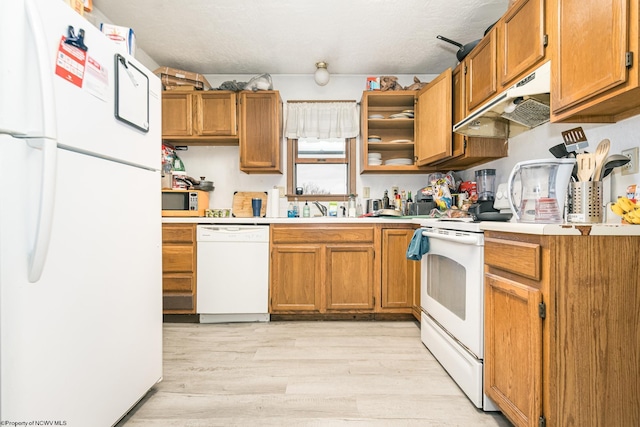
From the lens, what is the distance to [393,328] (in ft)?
8.58

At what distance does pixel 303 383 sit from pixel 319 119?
2.52 metres

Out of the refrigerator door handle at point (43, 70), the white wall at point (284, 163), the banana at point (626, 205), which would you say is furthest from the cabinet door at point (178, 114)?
the banana at point (626, 205)

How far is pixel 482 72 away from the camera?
7.09 ft

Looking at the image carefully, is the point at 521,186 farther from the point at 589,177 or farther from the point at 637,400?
the point at 637,400

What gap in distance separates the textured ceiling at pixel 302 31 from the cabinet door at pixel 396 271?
5.56 feet

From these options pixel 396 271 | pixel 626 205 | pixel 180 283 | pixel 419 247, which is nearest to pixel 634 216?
pixel 626 205

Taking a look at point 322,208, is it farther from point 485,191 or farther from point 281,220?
point 485,191

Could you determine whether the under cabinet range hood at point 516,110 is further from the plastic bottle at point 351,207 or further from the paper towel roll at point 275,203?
the paper towel roll at point 275,203

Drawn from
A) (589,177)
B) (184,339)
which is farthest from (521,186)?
(184,339)

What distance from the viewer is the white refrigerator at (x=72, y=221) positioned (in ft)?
2.90

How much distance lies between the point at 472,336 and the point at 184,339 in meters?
2.00

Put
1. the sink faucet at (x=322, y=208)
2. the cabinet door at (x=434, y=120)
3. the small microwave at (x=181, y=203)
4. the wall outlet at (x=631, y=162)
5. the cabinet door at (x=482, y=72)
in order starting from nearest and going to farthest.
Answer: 1. the wall outlet at (x=631, y=162)
2. the cabinet door at (x=482, y=72)
3. the cabinet door at (x=434, y=120)
4. the small microwave at (x=181, y=203)
5. the sink faucet at (x=322, y=208)

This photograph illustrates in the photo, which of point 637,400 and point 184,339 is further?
point 184,339

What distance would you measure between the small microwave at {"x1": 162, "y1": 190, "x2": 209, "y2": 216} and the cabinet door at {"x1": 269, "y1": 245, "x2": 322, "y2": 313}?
2.96ft
